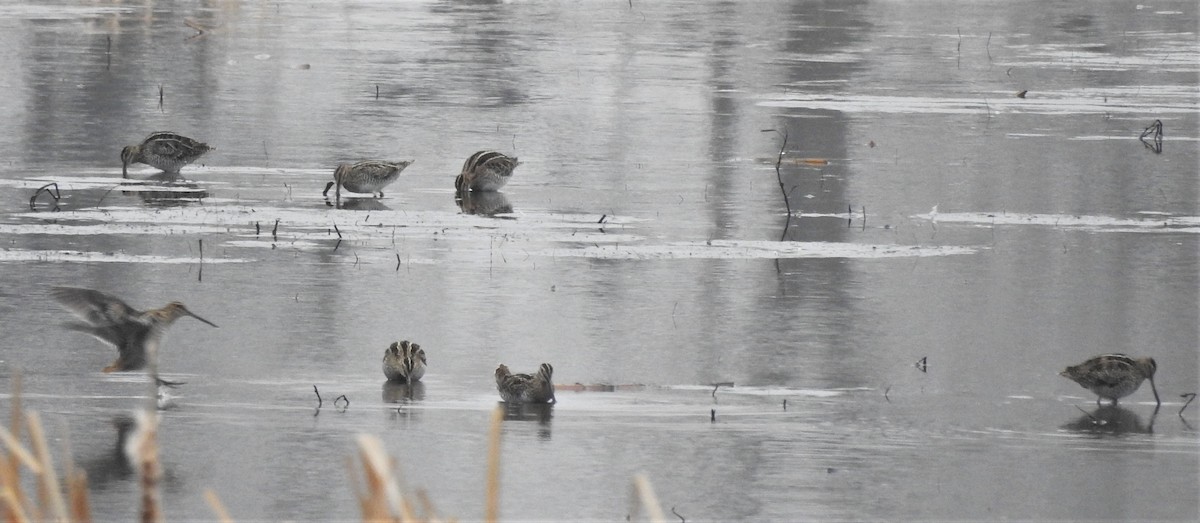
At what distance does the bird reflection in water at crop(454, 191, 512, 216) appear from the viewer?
14387mm

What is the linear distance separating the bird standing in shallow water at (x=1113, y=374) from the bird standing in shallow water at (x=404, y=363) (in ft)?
9.44

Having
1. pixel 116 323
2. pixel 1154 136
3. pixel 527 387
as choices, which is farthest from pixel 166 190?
pixel 1154 136

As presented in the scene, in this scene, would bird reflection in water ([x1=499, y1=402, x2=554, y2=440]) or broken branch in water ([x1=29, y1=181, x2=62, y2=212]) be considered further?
broken branch in water ([x1=29, y1=181, x2=62, y2=212])

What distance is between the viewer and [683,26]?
30.5 metres

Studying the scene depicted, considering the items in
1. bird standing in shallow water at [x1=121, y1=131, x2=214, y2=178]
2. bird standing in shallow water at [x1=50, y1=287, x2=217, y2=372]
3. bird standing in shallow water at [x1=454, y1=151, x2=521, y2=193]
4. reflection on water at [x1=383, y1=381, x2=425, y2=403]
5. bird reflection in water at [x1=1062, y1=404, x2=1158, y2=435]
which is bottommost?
bird reflection in water at [x1=1062, y1=404, x2=1158, y2=435]

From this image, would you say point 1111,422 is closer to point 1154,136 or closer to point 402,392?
point 402,392

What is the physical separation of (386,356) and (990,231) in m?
5.76

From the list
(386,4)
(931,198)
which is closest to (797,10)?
(386,4)

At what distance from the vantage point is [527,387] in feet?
28.5

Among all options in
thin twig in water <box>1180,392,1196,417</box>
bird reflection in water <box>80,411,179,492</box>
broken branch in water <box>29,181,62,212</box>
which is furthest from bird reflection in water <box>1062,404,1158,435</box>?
broken branch in water <box>29,181,62,212</box>

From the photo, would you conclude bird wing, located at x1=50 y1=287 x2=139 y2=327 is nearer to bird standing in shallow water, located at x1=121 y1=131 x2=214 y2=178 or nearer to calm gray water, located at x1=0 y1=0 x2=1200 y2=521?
calm gray water, located at x1=0 y1=0 x2=1200 y2=521

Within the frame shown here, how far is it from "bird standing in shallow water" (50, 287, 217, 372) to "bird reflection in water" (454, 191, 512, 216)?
5610 millimetres

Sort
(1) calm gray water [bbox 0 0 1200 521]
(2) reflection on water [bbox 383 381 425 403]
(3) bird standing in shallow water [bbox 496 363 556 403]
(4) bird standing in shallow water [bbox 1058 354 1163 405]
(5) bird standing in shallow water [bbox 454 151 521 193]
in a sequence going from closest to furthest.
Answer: (1) calm gray water [bbox 0 0 1200 521] < (3) bird standing in shallow water [bbox 496 363 556 403] < (2) reflection on water [bbox 383 381 425 403] < (4) bird standing in shallow water [bbox 1058 354 1163 405] < (5) bird standing in shallow water [bbox 454 151 521 193]

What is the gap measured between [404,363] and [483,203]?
5791 mm
